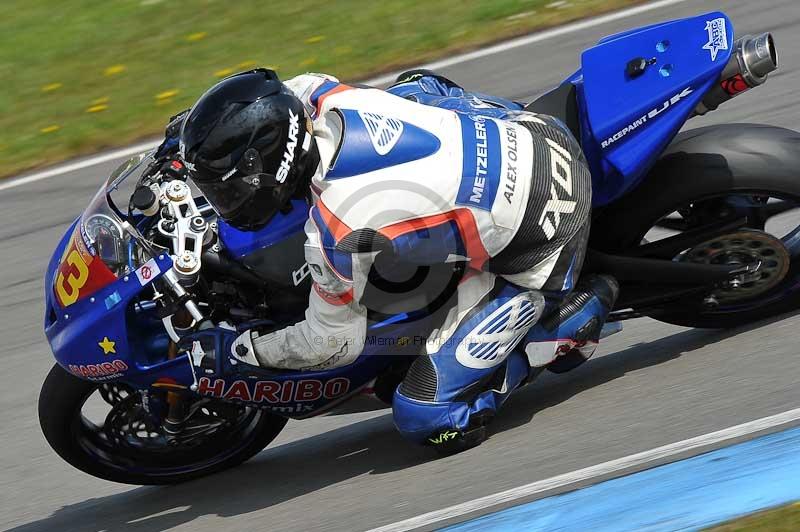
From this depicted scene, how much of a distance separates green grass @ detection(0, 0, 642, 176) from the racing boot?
4.14 meters

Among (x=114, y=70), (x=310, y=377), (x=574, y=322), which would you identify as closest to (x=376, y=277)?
(x=310, y=377)

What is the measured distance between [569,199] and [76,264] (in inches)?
69.7

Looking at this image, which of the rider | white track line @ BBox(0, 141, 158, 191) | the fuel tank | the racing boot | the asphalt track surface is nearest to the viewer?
the rider

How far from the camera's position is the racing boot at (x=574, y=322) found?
14.6 feet


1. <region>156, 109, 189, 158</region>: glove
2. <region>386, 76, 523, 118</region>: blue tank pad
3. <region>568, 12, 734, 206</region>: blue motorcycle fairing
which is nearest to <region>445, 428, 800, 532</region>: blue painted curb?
<region>568, 12, 734, 206</region>: blue motorcycle fairing

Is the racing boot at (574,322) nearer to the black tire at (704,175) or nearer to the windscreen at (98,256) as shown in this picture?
the black tire at (704,175)

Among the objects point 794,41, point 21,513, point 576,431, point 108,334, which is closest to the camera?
point 108,334

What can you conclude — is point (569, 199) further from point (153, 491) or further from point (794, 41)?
point (794, 41)

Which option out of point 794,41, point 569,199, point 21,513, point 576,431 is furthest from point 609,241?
point 794,41

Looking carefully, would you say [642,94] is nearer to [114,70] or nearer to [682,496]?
[682,496]

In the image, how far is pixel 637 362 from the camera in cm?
492

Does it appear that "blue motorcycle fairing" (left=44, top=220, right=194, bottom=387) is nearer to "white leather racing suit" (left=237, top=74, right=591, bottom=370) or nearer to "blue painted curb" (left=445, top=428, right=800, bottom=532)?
"white leather racing suit" (left=237, top=74, right=591, bottom=370)

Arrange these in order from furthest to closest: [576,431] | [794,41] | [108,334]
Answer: [794,41] → [576,431] → [108,334]

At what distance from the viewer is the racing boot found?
444 cm
